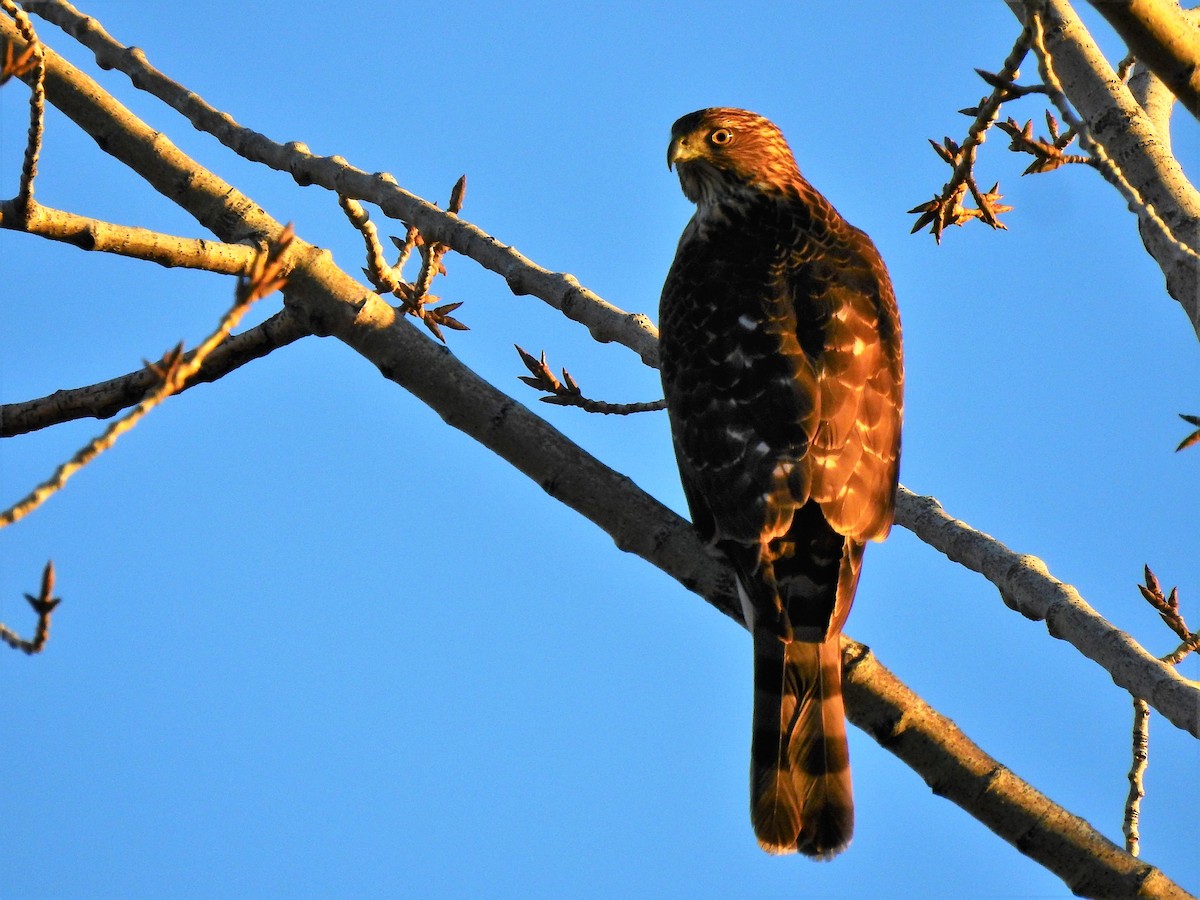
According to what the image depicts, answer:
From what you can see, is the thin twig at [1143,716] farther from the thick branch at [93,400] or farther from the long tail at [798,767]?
the thick branch at [93,400]

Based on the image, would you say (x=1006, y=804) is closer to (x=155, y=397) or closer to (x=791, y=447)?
(x=791, y=447)

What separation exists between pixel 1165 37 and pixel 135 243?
257 cm

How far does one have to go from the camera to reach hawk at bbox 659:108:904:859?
376 cm

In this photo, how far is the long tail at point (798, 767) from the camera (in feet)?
12.3

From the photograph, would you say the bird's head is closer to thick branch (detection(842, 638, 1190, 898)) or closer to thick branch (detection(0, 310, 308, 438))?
thick branch (detection(0, 310, 308, 438))

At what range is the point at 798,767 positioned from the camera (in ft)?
12.4

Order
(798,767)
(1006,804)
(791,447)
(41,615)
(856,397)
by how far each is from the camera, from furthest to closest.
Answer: (856,397)
(791,447)
(798,767)
(1006,804)
(41,615)

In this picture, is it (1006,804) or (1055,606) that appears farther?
(1055,606)

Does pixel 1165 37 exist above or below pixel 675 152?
below

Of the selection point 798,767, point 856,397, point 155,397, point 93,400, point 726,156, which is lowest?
point 798,767

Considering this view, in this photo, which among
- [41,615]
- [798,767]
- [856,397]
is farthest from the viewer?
[856,397]

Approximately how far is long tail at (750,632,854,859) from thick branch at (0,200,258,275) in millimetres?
1868

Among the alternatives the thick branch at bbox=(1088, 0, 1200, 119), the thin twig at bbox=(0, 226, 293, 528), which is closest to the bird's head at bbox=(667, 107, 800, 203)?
the thick branch at bbox=(1088, 0, 1200, 119)

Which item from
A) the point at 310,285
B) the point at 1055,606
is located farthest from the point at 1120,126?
the point at 310,285
